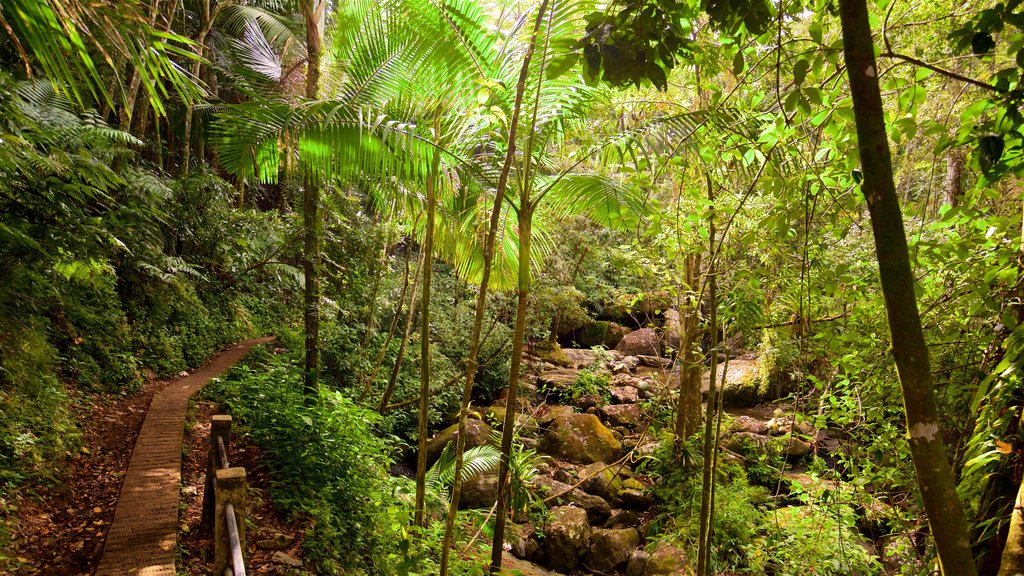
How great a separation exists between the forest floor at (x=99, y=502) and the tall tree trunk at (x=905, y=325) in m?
4.58

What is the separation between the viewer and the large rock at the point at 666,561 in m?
6.78

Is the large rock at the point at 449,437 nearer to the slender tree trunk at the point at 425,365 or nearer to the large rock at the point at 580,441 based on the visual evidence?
the large rock at the point at 580,441

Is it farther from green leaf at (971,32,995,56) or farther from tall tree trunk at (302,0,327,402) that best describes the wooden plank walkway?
green leaf at (971,32,995,56)

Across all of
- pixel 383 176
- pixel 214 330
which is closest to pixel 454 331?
pixel 214 330

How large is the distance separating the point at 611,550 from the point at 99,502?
6.45 meters

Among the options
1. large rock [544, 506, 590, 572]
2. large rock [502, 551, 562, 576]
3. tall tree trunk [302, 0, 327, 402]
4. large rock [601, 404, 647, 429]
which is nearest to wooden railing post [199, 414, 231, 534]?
tall tree trunk [302, 0, 327, 402]

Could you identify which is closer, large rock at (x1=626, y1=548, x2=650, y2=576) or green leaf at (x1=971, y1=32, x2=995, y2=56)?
green leaf at (x1=971, y1=32, x2=995, y2=56)

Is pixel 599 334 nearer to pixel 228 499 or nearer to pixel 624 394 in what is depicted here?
pixel 624 394

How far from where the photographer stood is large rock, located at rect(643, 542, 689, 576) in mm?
6781

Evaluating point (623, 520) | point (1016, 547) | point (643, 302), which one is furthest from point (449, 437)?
point (1016, 547)

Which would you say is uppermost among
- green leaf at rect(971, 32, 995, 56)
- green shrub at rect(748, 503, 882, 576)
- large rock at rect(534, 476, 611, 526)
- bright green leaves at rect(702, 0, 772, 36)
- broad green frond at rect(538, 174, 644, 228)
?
broad green frond at rect(538, 174, 644, 228)

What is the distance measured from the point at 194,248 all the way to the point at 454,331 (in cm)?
625

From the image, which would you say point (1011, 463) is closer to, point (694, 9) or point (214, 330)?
point (694, 9)

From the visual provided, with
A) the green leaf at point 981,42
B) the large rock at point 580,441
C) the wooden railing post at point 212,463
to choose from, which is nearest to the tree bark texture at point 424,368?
the wooden railing post at point 212,463
